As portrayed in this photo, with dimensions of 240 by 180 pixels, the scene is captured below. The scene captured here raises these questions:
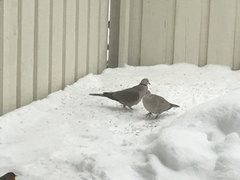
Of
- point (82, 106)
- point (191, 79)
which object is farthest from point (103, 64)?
point (82, 106)

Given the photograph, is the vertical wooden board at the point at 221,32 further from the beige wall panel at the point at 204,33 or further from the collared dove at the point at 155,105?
the collared dove at the point at 155,105

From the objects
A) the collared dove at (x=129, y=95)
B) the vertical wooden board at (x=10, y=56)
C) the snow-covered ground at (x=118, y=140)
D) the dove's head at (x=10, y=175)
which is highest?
the vertical wooden board at (x=10, y=56)

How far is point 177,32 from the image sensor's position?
5.74 metres

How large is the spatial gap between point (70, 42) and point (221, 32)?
1.54m

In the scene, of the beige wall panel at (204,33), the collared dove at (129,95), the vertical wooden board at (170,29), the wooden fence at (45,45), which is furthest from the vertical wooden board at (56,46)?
the beige wall panel at (204,33)

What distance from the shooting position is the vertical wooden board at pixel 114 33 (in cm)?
582

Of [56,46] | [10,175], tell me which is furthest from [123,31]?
[10,175]

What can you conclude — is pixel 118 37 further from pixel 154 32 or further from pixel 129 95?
pixel 129 95

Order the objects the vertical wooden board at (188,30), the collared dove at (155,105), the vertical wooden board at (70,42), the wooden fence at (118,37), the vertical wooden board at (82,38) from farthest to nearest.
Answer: the vertical wooden board at (188,30) → the vertical wooden board at (82,38) → the vertical wooden board at (70,42) → the wooden fence at (118,37) → the collared dove at (155,105)

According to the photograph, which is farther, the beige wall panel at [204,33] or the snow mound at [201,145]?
the beige wall panel at [204,33]

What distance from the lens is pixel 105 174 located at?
301 cm

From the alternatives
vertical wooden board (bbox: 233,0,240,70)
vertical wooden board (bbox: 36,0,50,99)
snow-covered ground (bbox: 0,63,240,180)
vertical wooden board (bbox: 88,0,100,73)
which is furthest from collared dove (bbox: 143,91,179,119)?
vertical wooden board (bbox: 233,0,240,70)

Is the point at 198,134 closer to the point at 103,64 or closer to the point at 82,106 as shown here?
the point at 82,106

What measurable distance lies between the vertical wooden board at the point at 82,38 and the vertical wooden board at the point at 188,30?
0.97m
